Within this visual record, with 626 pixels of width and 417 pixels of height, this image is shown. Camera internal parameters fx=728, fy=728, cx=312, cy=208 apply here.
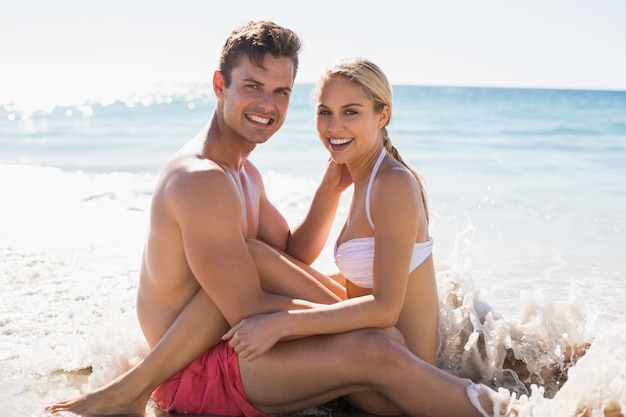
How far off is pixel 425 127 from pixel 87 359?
21.7 m

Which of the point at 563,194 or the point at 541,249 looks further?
the point at 563,194

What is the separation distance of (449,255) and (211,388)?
168 inches

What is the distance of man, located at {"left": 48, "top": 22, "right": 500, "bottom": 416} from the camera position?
3615mm

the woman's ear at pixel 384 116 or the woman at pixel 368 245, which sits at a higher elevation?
the woman's ear at pixel 384 116

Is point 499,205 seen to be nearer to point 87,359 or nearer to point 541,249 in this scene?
A: point 541,249

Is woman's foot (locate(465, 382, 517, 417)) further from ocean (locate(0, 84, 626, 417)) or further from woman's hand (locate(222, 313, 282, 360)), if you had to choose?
woman's hand (locate(222, 313, 282, 360))

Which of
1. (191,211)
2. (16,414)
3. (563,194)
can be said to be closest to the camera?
(191,211)

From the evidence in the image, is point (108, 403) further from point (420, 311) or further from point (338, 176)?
point (338, 176)

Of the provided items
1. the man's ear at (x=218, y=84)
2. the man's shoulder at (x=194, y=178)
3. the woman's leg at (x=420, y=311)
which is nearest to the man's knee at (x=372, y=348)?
the woman's leg at (x=420, y=311)

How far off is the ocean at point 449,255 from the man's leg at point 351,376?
40 centimetres

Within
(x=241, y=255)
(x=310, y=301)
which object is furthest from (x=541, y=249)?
(x=241, y=255)

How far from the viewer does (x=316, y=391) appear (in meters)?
3.75

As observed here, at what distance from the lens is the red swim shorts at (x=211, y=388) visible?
380 centimetres

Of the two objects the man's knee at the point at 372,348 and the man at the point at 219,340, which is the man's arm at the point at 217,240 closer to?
the man at the point at 219,340
